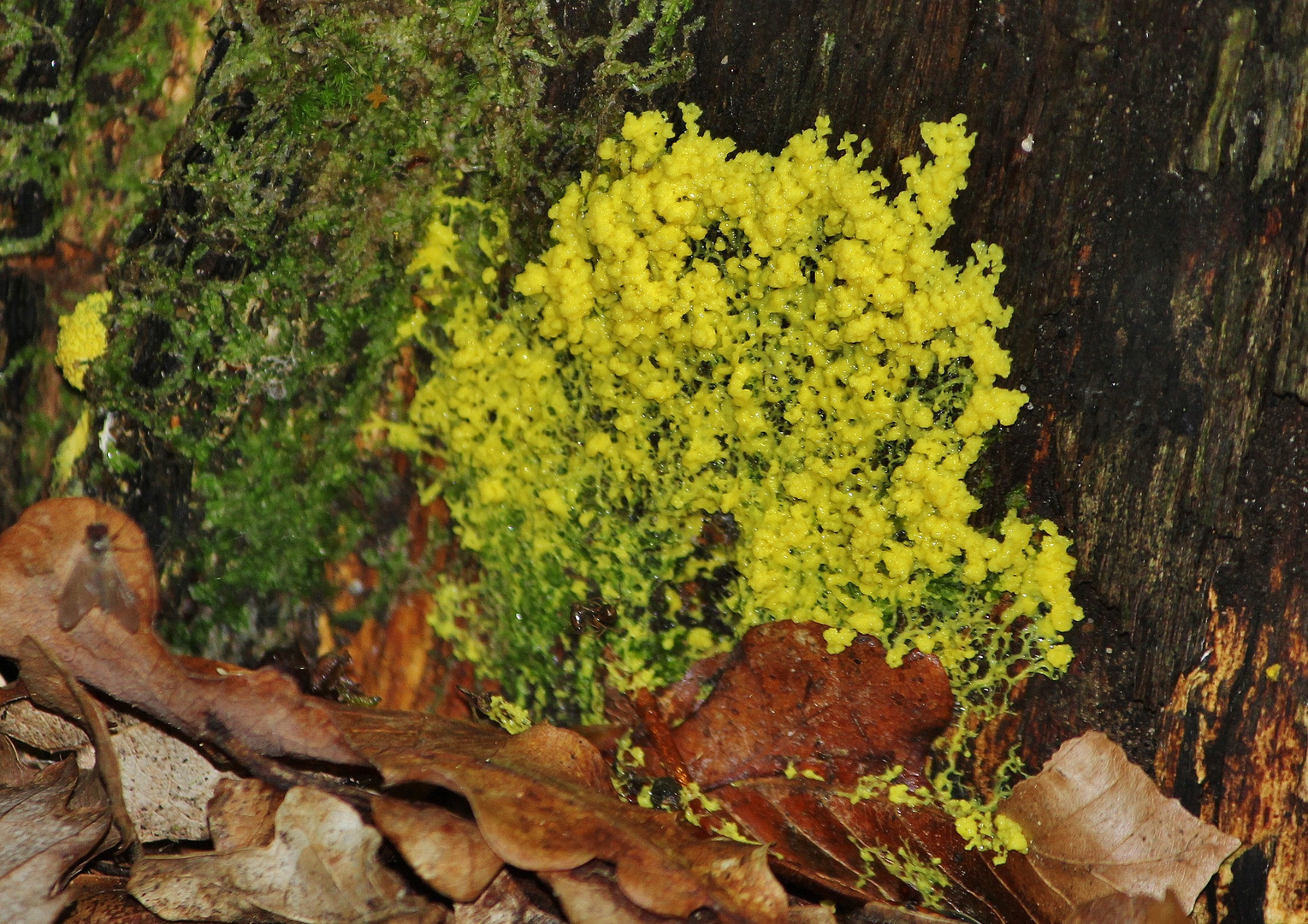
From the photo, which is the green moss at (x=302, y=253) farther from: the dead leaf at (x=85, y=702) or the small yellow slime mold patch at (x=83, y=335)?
the dead leaf at (x=85, y=702)

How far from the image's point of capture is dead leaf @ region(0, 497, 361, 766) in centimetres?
180

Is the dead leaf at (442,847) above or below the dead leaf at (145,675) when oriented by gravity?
below

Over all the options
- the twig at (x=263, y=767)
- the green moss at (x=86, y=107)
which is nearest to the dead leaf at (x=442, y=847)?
the twig at (x=263, y=767)

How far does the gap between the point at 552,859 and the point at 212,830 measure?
66 centimetres

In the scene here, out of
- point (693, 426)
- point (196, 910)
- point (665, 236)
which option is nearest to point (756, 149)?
point (665, 236)

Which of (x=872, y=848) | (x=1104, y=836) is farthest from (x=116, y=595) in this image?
(x=1104, y=836)

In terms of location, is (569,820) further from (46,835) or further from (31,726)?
(31,726)

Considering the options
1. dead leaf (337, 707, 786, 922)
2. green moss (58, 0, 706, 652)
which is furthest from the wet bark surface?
dead leaf (337, 707, 786, 922)

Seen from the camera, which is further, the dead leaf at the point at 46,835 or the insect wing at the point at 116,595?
the insect wing at the point at 116,595

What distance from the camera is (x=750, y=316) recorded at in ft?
6.03

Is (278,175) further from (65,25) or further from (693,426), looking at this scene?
(693,426)

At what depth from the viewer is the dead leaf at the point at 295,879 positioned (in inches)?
67.3

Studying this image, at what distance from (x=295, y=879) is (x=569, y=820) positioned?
1.64 ft

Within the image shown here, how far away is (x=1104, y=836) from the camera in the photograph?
176 centimetres
